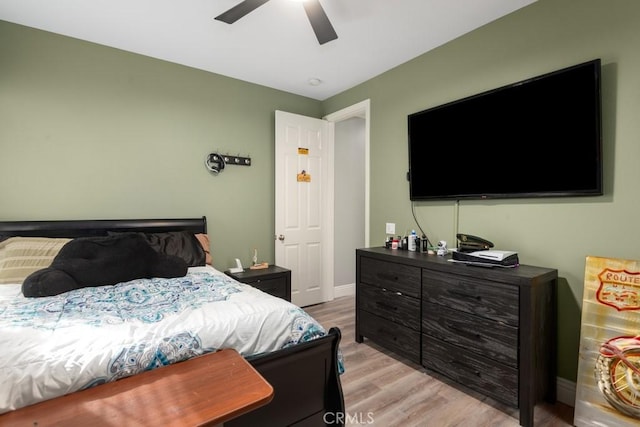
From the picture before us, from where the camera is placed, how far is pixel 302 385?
146 centimetres

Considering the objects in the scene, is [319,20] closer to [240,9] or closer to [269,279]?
[240,9]

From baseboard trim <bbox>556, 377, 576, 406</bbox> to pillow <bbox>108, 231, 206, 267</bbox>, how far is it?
284 cm

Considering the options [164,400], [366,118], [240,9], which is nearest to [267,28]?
[240,9]

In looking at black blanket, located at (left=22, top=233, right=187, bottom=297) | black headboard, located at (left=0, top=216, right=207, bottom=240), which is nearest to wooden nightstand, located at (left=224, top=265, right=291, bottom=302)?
black headboard, located at (left=0, top=216, right=207, bottom=240)

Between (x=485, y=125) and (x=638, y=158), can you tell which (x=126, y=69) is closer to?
(x=485, y=125)

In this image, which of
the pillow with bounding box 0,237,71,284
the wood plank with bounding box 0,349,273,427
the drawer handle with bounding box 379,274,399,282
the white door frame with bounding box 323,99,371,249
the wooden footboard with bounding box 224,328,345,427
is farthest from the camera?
the white door frame with bounding box 323,99,371,249

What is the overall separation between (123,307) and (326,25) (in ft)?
6.77

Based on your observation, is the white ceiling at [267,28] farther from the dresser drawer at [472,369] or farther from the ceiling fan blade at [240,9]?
the dresser drawer at [472,369]

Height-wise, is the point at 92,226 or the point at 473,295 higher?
the point at 92,226

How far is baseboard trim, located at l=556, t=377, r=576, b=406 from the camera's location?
200 cm

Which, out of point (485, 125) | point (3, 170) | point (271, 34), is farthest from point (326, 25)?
point (3, 170)

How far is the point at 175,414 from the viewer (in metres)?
0.98

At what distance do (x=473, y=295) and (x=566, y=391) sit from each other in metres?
0.85

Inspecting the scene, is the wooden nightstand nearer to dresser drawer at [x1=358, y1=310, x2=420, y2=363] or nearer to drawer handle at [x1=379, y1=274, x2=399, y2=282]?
dresser drawer at [x1=358, y1=310, x2=420, y2=363]
